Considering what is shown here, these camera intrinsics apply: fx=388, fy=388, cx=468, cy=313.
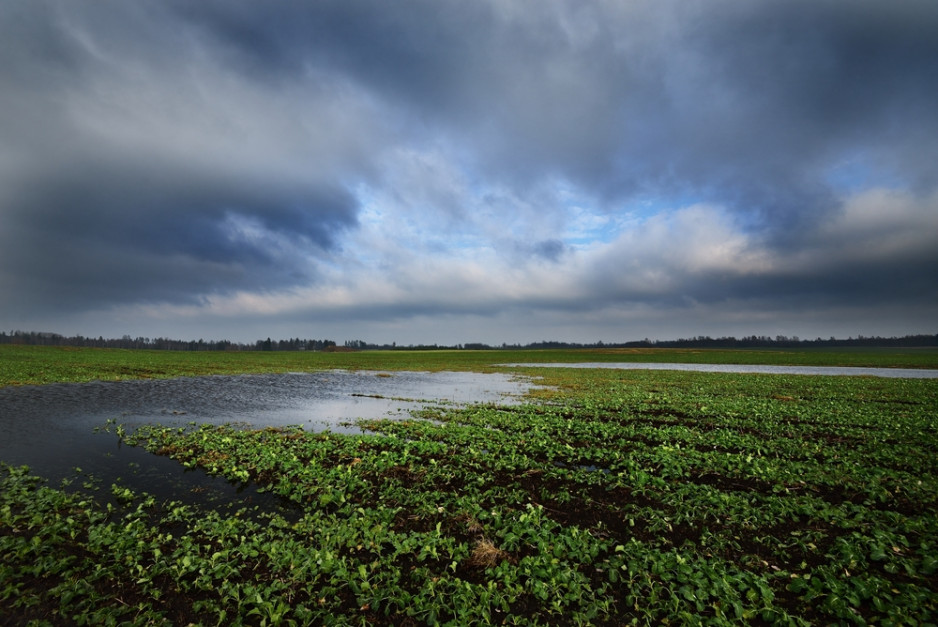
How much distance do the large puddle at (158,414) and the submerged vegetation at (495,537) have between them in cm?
94

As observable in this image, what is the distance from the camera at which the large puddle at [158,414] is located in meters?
13.8

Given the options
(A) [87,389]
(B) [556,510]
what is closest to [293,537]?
(B) [556,510]

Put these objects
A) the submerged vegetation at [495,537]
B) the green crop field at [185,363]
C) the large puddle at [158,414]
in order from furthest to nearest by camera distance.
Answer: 1. the green crop field at [185,363]
2. the large puddle at [158,414]
3. the submerged vegetation at [495,537]

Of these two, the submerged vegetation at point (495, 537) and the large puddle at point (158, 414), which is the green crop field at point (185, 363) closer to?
the large puddle at point (158, 414)

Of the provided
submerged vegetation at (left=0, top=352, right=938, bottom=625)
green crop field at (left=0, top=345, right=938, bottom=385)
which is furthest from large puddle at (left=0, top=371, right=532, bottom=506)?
green crop field at (left=0, top=345, right=938, bottom=385)

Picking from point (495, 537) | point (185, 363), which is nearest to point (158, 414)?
point (495, 537)

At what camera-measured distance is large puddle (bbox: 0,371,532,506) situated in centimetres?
1378

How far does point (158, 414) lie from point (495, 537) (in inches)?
1016

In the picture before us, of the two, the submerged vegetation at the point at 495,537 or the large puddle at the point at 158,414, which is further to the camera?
the large puddle at the point at 158,414

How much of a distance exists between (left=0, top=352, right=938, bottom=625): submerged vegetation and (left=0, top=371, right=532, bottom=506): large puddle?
3.09 ft

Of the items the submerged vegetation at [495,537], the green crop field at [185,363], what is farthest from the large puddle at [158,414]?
the green crop field at [185,363]

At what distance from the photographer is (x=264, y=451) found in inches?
625

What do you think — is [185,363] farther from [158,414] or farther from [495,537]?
[495,537]

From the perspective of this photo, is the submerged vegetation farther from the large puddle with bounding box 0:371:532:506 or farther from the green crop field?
the green crop field
